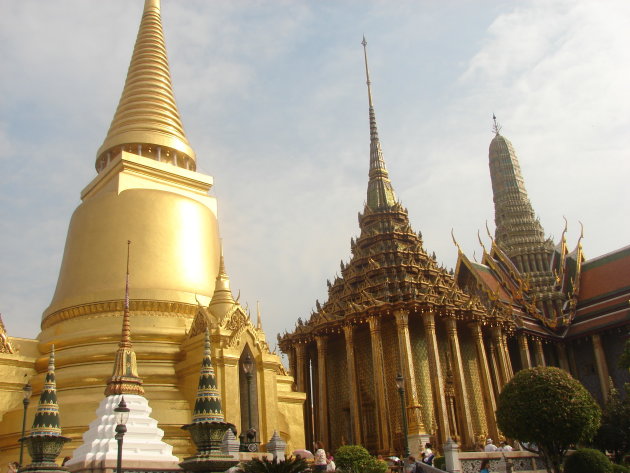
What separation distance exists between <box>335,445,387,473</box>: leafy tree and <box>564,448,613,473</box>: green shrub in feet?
14.1

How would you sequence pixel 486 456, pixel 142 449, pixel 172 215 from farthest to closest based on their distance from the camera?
pixel 172 215
pixel 486 456
pixel 142 449

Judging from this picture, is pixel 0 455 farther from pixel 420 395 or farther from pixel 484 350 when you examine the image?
pixel 484 350

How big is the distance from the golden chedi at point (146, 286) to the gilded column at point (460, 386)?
239 inches

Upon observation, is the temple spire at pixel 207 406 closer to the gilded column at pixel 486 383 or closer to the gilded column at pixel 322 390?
the gilded column at pixel 322 390

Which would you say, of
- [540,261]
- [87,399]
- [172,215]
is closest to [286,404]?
[87,399]

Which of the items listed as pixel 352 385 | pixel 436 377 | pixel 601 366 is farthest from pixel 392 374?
pixel 601 366

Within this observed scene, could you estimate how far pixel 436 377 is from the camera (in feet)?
69.6

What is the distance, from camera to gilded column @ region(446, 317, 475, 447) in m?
21.4

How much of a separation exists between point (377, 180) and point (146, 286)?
12.6m

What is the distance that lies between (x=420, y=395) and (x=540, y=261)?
14241mm

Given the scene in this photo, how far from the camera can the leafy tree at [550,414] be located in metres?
14.0

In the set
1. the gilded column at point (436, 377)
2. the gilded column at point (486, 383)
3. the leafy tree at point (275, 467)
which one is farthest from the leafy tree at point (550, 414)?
the gilded column at point (486, 383)

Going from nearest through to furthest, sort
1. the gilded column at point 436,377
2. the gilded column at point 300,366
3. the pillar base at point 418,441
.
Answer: the pillar base at point 418,441 < the gilded column at point 436,377 < the gilded column at point 300,366

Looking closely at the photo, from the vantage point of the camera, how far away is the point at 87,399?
15.7 m
